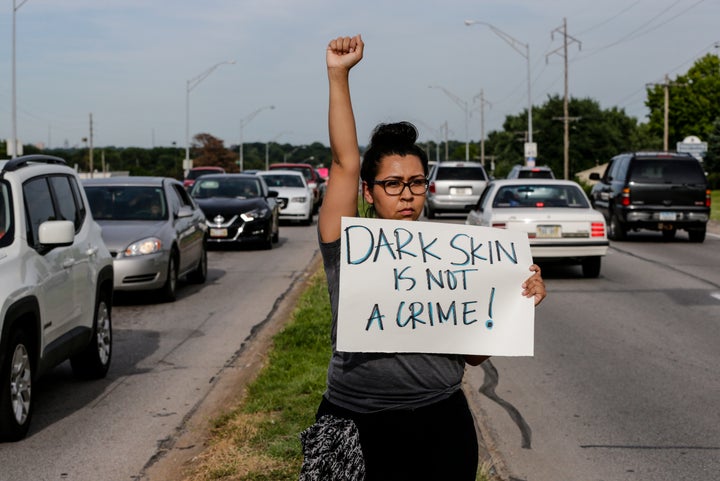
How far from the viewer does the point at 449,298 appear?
3.23 metres

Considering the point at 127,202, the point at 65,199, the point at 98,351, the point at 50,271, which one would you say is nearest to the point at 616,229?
the point at 127,202

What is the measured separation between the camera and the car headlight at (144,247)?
13539mm

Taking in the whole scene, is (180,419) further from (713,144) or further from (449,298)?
(713,144)

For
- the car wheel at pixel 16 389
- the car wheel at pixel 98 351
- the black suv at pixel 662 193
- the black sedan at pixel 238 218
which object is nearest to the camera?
→ the car wheel at pixel 16 389

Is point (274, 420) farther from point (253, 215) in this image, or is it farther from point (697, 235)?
point (697, 235)

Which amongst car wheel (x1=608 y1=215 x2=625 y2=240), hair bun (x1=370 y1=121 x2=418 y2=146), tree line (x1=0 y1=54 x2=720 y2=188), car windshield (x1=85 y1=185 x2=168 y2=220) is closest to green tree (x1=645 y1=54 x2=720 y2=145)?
tree line (x1=0 y1=54 x2=720 y2=188)

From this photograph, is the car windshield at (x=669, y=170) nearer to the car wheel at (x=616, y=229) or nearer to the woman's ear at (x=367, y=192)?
the car wheel at (x=616, y=229)

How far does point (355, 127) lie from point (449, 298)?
57cm

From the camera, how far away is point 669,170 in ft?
79.4

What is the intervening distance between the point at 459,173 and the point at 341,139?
3159cm

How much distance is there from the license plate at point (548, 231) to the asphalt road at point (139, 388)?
147 inches

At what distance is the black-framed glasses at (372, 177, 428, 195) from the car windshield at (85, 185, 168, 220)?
1172 centimetres

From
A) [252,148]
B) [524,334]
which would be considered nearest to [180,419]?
[524,334]

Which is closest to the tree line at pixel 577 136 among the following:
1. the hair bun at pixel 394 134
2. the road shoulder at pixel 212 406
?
the road shoulder at pixel 212 406
